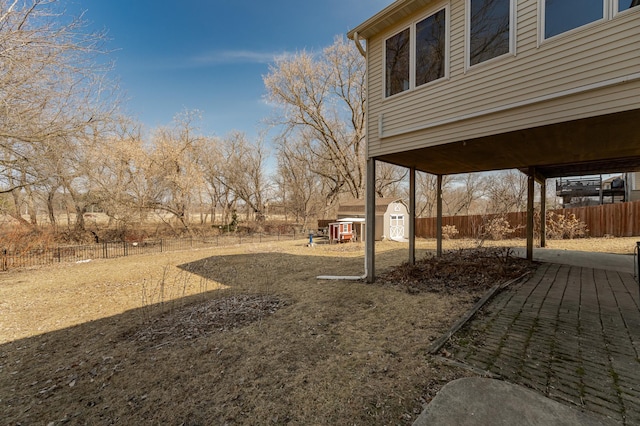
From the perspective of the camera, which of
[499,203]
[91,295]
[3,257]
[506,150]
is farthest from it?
[499,203]

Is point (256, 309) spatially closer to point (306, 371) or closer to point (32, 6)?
point (306, 371)

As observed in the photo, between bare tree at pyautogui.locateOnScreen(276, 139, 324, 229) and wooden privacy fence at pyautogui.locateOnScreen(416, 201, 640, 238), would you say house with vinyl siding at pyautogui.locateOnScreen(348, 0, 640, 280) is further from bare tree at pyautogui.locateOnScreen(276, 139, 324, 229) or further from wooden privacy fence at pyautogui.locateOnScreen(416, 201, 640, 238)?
bare tree at pyautogui.locateOnScreen(276, 139, 324, 229)

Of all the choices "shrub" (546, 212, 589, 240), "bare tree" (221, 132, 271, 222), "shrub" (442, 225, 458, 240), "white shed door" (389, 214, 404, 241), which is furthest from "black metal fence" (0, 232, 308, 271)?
"shrub" (546, 212, 589, 240)

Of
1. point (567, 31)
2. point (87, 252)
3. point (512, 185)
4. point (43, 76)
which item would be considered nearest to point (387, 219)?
point (567, 31)

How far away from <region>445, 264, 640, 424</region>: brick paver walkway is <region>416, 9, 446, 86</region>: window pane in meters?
3.85

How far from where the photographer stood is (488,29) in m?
3.93

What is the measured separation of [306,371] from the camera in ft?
8.54

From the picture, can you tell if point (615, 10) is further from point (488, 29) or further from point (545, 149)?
point (545, 149)

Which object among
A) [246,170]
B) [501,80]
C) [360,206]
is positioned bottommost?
[360,206]

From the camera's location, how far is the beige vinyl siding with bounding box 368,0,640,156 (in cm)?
298

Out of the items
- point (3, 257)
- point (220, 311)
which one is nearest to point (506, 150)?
point (220, 311)

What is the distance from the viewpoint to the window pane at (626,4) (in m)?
2.88

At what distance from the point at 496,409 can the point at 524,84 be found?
12.7 ft

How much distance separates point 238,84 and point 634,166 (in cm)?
1856
